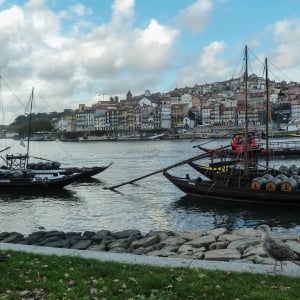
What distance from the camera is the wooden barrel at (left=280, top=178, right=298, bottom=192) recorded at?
27.1m

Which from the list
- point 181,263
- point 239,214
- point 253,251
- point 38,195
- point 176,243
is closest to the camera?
point 181,263

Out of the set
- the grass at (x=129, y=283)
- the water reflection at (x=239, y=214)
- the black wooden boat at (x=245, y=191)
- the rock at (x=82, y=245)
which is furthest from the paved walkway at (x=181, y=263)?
the black wooden boat at (x=245, y=191)

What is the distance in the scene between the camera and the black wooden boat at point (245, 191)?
27.0 meters

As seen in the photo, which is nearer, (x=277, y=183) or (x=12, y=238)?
(x=12, y=238)

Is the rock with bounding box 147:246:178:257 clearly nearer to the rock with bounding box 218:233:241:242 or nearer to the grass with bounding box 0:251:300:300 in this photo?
the rock with bounding box 218:233:241:242

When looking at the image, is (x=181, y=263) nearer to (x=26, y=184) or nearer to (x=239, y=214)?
(x=239, y=214)

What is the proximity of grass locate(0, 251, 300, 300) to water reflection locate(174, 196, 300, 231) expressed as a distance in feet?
48.8

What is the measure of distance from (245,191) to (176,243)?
14.0 m

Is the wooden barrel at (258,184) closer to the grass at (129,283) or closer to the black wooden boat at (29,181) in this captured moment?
the black wooden boat at (29,181)

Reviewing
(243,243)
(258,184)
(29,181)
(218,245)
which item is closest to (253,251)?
(243,243)

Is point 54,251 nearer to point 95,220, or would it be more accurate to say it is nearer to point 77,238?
point 77,238

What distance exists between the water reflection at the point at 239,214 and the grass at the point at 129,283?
14881 mm

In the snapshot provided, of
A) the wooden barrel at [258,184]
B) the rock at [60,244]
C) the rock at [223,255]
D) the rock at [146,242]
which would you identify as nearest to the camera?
the rock at [223,255]

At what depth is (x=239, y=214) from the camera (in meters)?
26.6
